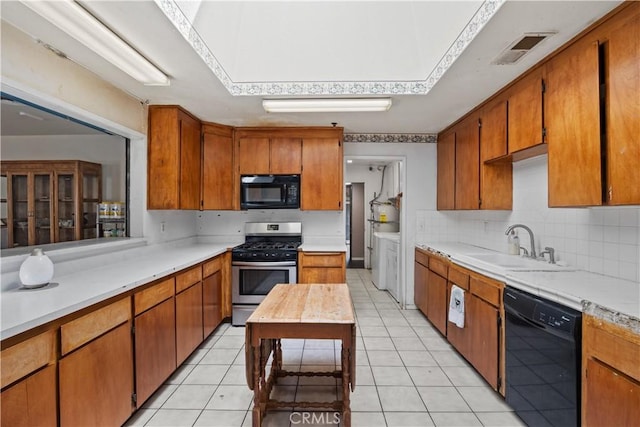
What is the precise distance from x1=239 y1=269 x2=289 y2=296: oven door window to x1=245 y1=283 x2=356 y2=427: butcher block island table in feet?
4.53

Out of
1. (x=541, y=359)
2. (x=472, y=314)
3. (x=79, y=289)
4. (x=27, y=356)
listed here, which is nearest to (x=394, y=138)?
(x=472, y=314)

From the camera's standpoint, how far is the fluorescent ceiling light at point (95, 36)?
57.2 inches

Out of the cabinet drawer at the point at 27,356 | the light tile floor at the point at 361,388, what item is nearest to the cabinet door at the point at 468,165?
the light tile floor at the point at 361,388

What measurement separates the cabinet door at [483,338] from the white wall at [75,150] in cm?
384

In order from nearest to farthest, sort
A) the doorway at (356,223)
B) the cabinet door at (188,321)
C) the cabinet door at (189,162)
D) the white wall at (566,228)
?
the white wall at (566,228) → the cabinet door at (188,321) → the cabinet door at (189,162) → the doorway at (356,223)

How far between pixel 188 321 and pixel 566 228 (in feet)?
10.3

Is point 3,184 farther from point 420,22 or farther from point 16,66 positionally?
point 420,22

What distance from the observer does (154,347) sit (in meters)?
2.01

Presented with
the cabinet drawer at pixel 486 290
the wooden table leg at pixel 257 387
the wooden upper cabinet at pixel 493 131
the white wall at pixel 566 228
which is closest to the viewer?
the wooden table leg at pixel 257 387

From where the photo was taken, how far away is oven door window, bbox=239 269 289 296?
11.1 ft

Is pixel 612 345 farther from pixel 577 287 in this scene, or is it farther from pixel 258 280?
pixel 258 280

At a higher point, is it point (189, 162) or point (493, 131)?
point (493, 131)

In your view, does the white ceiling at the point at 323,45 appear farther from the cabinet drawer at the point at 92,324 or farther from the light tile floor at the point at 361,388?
the light tile floor at the point at 361,388

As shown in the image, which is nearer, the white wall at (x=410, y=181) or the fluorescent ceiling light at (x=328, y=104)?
the fluorescent ceiling light at (x=328, y=104)
